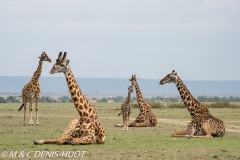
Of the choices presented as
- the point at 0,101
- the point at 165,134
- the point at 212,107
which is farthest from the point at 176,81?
the point at 0,101

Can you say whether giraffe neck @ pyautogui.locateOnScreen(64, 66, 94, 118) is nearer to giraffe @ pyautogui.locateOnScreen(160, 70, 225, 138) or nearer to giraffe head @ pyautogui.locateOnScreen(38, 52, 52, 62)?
giraffe @ pyautogui.locateOnScreen(160, 70, 225, 138)

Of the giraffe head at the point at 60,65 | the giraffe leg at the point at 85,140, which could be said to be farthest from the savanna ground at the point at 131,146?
the giraffe head at the point at 60,65

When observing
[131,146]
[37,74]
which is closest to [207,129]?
[131,146]

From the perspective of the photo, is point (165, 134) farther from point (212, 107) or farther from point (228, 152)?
point (212, 107)

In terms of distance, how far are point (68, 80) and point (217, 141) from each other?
14.1ft

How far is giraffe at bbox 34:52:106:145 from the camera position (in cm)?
1750

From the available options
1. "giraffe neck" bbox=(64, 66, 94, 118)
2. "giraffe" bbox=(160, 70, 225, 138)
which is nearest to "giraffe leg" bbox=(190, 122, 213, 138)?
"giraffe" bbox=(160, 70, 225, 138)

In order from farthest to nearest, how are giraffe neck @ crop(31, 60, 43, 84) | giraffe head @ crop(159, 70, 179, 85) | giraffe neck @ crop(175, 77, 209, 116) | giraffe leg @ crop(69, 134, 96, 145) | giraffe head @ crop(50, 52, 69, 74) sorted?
giraffe neck @ crop(31, 60, 43, 84) < giraffe head @ crop(159, 70, 179, 85) < giraffe neck @ crop(175, 77, 209, 116) < giraffe head @ crop(50, 52, 69, 74) < giraffe leg @ crop(69, 134, 96, 145)

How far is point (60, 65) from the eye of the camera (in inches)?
700

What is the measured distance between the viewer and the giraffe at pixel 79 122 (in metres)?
17.5

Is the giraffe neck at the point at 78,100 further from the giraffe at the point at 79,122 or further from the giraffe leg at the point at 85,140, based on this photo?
the giraffe leg at the point at 85,140

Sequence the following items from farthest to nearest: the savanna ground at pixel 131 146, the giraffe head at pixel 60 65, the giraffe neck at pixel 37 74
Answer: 1. the giraffe neck at pixel 37 74
2. the giraffe head at pixel 60 65
3. the savanna ground at pixel 131 146

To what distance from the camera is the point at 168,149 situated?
57.1 ft

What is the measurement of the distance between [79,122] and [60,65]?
1.39 meters
